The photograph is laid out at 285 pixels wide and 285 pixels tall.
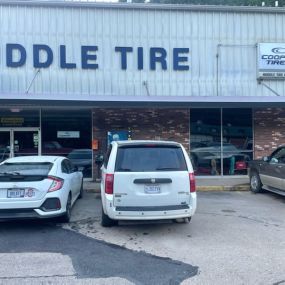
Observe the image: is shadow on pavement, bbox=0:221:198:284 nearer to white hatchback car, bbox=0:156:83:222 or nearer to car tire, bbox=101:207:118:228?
white hatchback car, bbox=0:156:83:222

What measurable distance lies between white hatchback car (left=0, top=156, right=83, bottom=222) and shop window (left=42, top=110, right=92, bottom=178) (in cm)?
653

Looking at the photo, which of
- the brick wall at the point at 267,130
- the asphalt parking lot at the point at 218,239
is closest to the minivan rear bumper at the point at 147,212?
the asphalt parking lot at the point at 218,239

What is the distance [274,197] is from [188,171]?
5413 mm

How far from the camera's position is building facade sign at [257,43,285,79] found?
51.4 feet

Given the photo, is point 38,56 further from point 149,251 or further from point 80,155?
point 149,251

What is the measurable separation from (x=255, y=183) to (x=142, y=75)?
6095 millimetres

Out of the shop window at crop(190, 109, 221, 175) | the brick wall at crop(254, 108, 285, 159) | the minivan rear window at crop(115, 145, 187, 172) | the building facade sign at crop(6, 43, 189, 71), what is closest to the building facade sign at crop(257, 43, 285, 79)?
the brick wall at crop(254, 108, 285, 159)

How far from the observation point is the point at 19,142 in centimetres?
1466

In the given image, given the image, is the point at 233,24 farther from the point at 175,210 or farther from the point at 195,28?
the point at 175,210

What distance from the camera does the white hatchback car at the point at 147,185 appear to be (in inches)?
274

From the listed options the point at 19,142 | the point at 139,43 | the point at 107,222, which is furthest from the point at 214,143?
the point at 107,222

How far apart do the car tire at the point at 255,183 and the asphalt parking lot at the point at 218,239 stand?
5.41 feet

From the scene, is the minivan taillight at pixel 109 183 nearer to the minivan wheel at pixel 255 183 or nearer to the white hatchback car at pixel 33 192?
the white hatchback car at pixel 33 192

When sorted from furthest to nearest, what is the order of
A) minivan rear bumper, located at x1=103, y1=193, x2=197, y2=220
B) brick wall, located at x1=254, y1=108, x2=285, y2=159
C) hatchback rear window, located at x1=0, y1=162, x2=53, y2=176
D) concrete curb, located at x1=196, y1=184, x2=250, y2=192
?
brick wall, located at x1=254, y1=108, x2=285, y2=159, concrete curb, located at x1=196, y1=184, x2=250, y2=192, hatchback rear window, located at x1=0, y1=162, x2=53, y2=176, minivan rear bumper, located at x1=103, y1=193, x2=197, y2=220
